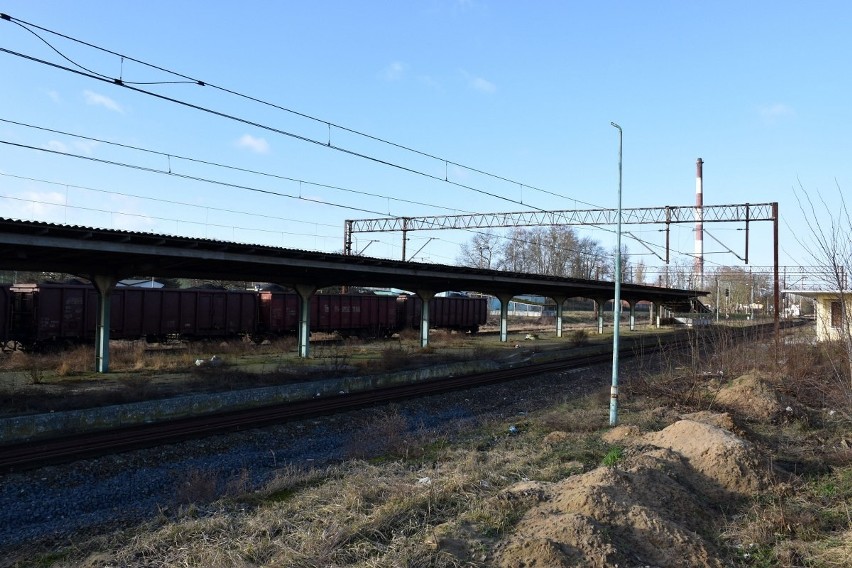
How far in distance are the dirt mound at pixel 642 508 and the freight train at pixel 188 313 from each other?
970 inches

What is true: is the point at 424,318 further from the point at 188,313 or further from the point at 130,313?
the point at 130,313

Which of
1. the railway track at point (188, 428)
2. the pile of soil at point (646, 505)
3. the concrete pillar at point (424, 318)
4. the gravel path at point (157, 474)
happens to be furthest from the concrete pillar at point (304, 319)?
the pile of soil at point (646, 505)

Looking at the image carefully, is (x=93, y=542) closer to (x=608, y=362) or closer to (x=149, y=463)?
(x=149, y=463)

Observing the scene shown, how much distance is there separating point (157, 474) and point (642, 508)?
809cm

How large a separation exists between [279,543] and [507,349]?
29353 mm

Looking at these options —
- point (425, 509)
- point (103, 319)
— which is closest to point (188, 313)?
point (103, 319)

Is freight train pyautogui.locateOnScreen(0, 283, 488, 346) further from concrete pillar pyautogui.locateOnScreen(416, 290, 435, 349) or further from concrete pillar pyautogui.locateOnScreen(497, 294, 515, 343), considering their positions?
concrete pillar pyautogui.locateOnScreen(416, 290, 435, 349)

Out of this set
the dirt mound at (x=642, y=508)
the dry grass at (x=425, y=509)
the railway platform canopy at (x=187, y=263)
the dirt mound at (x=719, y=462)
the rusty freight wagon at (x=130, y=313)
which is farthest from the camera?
the rusty freight wagon at (x=130, y=313)

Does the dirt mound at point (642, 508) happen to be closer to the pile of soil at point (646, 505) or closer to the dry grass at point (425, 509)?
the pile of soil at point (646, 505)

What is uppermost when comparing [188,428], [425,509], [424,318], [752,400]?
[424,318]

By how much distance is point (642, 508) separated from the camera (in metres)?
5.88

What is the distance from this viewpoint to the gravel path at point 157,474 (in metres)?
7.52

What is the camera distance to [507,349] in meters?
34.2

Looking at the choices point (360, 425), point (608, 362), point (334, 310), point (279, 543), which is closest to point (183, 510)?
point (279, 543)
